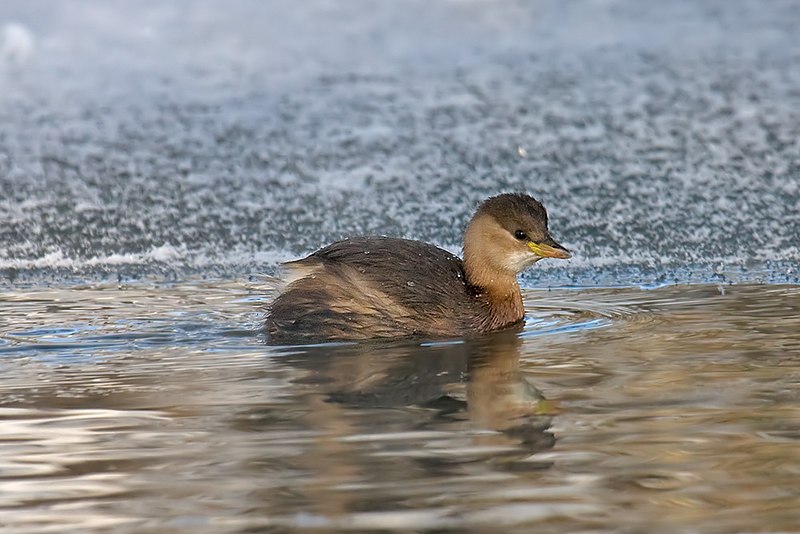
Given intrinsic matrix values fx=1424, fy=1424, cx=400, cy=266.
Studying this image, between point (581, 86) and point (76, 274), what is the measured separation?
4243 mm

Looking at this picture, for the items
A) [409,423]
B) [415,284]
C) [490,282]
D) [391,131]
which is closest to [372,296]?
[415,284]

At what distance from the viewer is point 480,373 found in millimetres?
5109

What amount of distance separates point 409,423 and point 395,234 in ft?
12.9

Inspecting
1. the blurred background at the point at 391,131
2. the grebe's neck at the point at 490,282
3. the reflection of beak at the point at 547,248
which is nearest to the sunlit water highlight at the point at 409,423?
the grebe's neck at the point at 490,282

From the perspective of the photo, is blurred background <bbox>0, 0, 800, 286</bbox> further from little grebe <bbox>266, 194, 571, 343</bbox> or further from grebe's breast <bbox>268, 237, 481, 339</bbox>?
grebe's breast <bbox>268, 237, 481, 339</bbox>

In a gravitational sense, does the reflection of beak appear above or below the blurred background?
below

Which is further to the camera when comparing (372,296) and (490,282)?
(490,282)

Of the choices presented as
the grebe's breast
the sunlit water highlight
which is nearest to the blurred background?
the grebe's breast

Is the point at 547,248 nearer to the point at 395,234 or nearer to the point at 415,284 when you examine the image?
the point at 415,284

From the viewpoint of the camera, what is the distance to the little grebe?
603 cm

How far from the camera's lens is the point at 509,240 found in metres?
6.43

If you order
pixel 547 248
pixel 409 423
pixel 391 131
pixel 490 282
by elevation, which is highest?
pixel 391 131

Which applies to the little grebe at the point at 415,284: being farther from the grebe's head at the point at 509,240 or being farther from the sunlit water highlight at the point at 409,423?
the sunlit water highlight at the point at 409,423

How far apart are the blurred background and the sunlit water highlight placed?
145 cm
